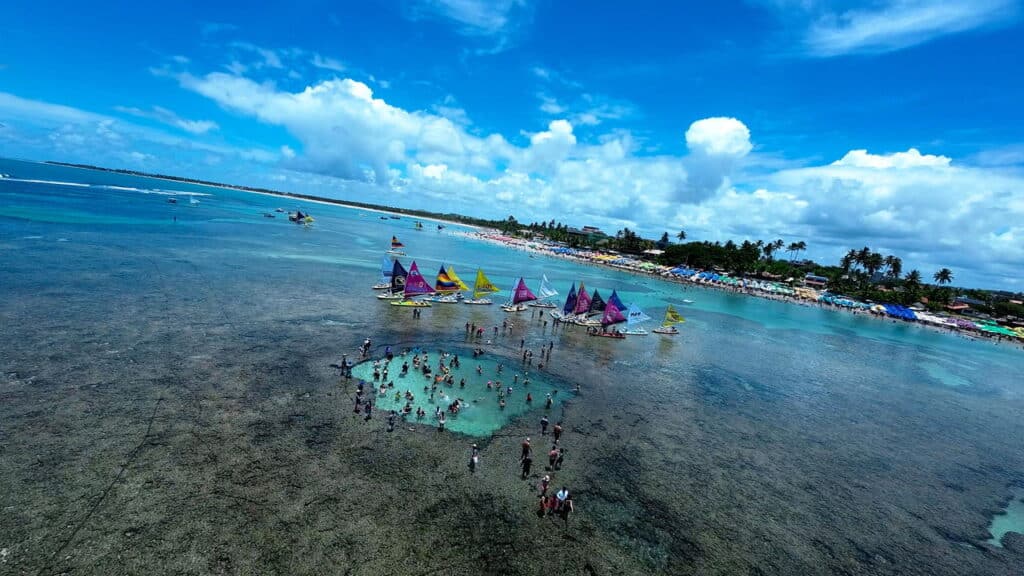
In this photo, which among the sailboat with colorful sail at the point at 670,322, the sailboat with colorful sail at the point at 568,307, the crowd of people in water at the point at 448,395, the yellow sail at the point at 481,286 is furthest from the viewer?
the yellow sail at the point at 481,286

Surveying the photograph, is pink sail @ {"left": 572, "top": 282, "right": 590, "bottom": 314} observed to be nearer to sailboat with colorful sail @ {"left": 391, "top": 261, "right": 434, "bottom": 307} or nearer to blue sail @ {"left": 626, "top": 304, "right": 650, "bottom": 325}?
blue sail @ {"left": 626, "top": 304, "right": 650, "bottom": 325}

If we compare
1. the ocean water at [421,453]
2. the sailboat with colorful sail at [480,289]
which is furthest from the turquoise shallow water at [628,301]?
the ocean water at [421,453]

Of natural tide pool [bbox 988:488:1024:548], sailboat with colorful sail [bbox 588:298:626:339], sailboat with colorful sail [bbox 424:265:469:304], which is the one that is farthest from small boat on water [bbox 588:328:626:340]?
natural tide pool [bbox 988:488:1024:548]

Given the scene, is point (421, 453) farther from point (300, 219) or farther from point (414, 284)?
point (300, 219)

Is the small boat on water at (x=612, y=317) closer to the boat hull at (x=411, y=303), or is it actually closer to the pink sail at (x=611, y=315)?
the pink sail at (x=611, y=315)

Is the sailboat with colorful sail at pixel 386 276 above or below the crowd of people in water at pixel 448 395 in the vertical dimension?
above

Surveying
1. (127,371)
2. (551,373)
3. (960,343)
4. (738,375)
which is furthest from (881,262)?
(127,371)

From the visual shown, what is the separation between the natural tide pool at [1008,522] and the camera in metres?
21.6

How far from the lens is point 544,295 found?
56.7m

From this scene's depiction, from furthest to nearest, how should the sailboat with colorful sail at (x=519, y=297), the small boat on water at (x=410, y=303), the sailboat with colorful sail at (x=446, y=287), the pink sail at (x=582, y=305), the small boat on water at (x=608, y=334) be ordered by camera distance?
the sailboat with colorful sail at (x=519, y=297)
the sailboat with colorful sail at (x=446, y=287)
the pink sail at (x=582, y=305)
the small boat on water at (x=410, y=303)
the small boat on water at (x=608, y=334)

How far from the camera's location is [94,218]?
94.2 metres

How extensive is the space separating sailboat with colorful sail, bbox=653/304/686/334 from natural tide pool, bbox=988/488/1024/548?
3247 centimetres

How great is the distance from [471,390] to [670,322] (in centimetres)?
3525

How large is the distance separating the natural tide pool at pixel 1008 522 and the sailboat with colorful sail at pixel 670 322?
107ft
